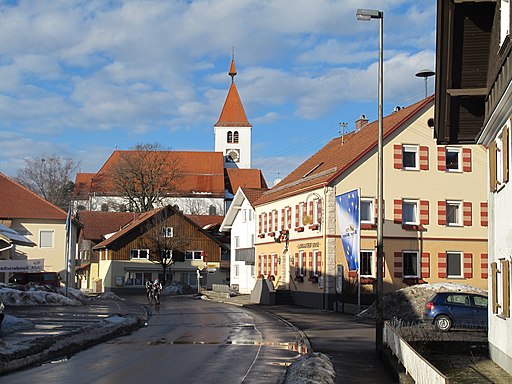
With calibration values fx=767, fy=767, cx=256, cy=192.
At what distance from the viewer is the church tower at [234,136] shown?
5463 inches

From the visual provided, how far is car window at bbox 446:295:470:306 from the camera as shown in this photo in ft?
91.0

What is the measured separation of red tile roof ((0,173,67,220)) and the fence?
51358mm

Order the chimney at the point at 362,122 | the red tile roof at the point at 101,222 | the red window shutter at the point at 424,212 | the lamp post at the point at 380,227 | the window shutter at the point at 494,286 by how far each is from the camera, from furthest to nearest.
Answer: the red tile roof at the point at 101,222 < the chimney at the point at 362,122 < the red window shutter at the point at 424,212 < the lamp post at the point at 380,227 < the window shutter at the point at 494,286

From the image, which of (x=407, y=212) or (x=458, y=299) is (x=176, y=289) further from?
(x=458, y=299)

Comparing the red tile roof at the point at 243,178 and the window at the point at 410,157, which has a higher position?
the red tile roof at the point at 243,178

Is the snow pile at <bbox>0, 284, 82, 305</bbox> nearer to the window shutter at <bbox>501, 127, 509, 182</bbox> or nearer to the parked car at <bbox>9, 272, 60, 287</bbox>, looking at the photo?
the parked car at <bbox>9, 272, 60, 287</bbox>

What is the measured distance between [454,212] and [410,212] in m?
2.70

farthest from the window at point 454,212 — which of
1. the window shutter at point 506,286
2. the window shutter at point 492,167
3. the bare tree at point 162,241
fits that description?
the bare tree at point 162,241

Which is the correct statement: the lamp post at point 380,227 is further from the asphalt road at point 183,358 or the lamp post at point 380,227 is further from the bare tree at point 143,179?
the bare tree at point 143,179

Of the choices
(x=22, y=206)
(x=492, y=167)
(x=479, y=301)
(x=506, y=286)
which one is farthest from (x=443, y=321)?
(x=22, y=206)

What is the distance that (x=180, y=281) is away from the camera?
255ft

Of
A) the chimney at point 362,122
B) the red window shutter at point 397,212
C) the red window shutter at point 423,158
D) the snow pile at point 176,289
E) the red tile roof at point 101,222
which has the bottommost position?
the snow pile at point 176,289

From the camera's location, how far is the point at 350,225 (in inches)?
1455

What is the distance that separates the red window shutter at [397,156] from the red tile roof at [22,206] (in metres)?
33.4
